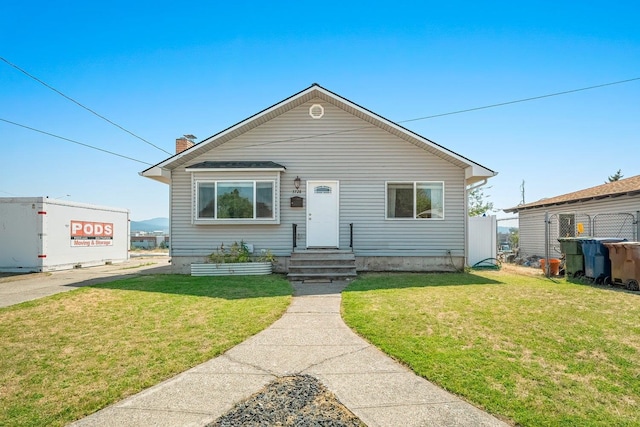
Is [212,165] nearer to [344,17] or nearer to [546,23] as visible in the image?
[344,17]

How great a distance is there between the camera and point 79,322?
5816 millimetres

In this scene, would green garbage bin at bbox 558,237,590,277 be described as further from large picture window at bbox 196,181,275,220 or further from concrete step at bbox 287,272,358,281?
large picture window at bbox 196,181,275,220

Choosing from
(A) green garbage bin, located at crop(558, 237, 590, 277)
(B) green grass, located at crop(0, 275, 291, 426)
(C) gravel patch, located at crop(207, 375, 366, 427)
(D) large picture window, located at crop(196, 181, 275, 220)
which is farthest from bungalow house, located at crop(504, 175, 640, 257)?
(C) gravel patch, located at crop(207, 375, 366, 427)

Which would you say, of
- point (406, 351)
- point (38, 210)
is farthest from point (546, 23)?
point (38, 210)

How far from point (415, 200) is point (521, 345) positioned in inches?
307

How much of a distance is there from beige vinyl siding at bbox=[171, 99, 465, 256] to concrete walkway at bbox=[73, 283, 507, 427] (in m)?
6.87

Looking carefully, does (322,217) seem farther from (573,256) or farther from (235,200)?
(573,256)

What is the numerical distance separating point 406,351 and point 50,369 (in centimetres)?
405

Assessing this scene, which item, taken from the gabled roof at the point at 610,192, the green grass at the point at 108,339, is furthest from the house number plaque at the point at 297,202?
the gabled roof at the point at 610,192

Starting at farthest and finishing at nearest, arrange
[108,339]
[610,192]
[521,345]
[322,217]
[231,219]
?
[610,192] → [322,217] → [231,219] → [108,339] → [521,345]

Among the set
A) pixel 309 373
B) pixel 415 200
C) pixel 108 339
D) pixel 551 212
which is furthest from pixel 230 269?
pixel 551 212

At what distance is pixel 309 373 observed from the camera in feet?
12.5

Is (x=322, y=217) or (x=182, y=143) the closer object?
(x=322, y=217)

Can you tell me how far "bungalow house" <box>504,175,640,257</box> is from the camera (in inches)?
530
